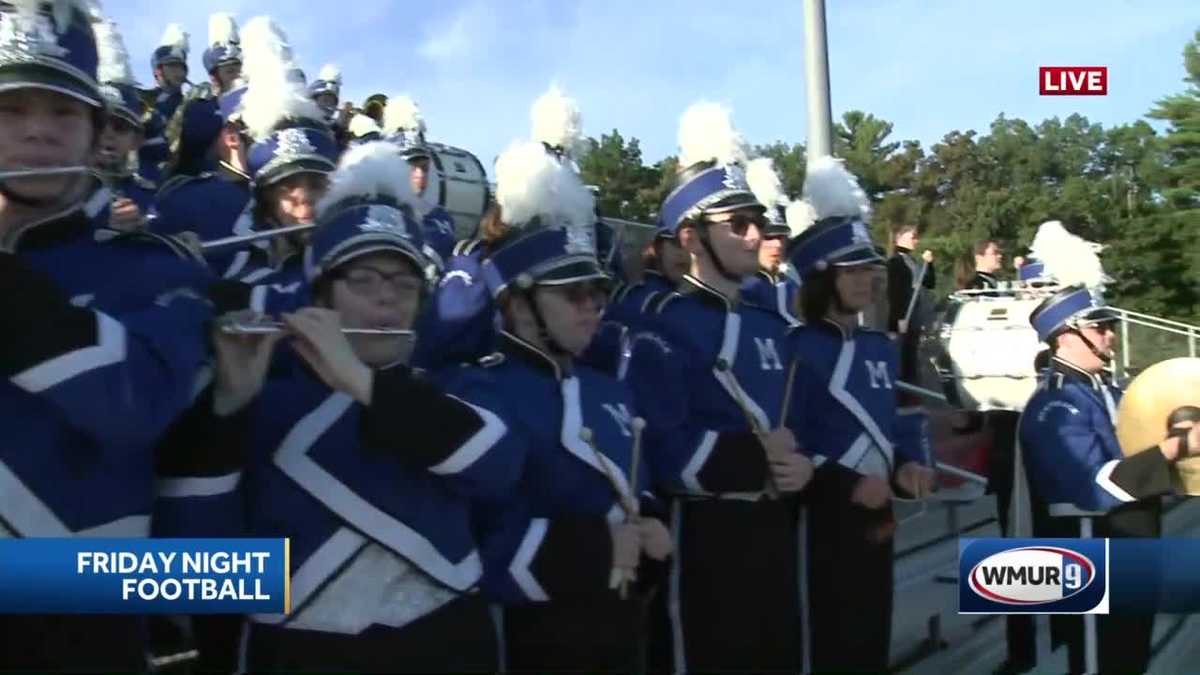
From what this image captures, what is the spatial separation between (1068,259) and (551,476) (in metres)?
3.05

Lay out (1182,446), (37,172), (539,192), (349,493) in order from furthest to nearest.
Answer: (1182,446) → (539,192) → (349,493) → (37,172)

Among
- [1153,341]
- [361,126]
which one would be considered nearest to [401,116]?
[361,126]

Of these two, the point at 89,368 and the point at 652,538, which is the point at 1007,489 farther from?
the point at 89,368

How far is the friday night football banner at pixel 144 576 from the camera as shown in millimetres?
2150

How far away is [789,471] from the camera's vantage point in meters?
3.74

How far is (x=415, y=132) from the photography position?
6.98 metres

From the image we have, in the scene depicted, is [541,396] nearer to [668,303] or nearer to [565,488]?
[565,488]

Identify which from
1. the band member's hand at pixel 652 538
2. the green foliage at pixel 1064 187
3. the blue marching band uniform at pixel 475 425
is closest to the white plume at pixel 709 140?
the blue marching band uniform at pixel 475 425

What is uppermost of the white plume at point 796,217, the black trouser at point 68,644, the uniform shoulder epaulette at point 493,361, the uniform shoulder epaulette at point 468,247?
the white plume at point 796,217

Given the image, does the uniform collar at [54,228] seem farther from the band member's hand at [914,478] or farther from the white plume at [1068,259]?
the white plume at [1068,259]

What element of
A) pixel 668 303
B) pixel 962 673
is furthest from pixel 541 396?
pixel 962 673

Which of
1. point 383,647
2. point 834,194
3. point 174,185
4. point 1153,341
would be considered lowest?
point 1153,341

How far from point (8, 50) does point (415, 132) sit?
4.85 metres

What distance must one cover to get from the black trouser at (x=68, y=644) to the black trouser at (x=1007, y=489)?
3.92 metres
